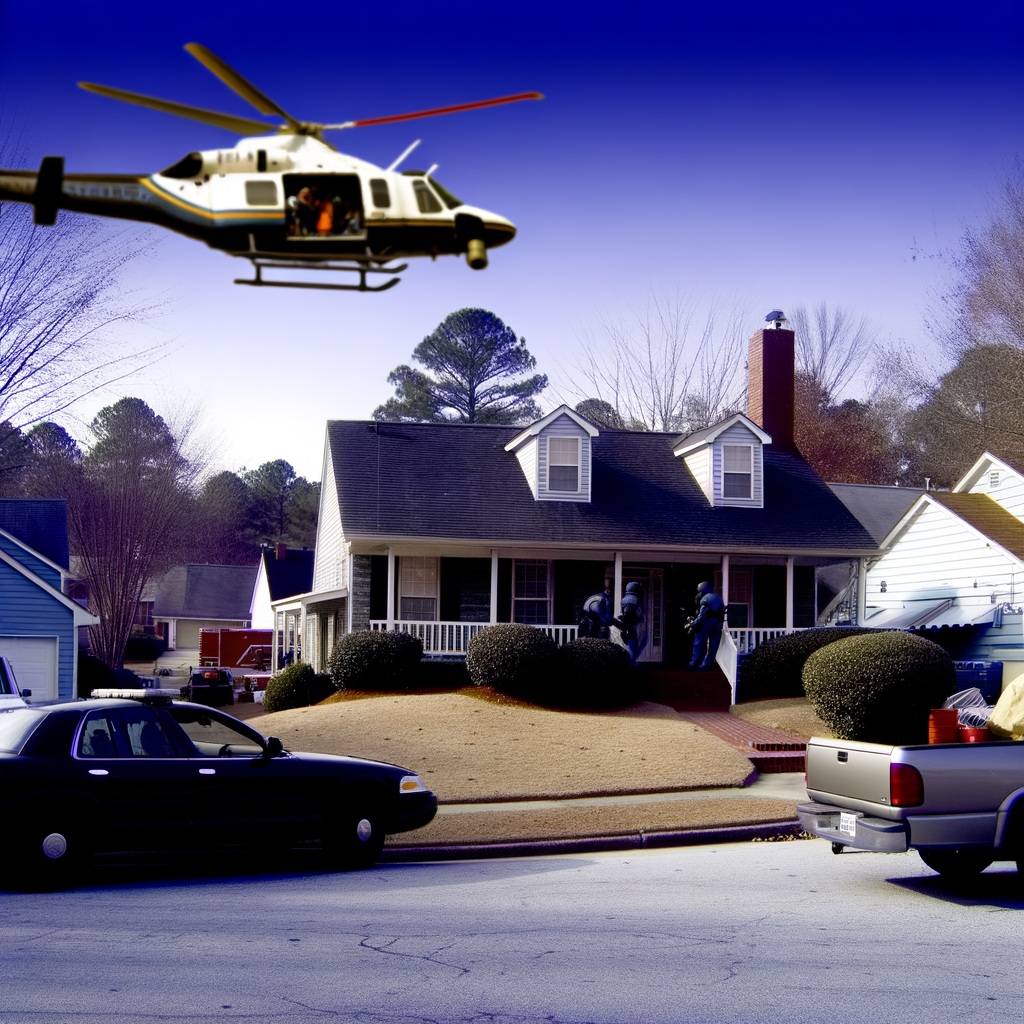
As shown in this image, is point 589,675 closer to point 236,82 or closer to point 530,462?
point 530,462

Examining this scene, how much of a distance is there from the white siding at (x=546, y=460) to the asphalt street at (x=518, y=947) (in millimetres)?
16384

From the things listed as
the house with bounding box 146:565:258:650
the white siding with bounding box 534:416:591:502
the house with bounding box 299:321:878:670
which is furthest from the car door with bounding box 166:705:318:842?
the house with bounding box 146:565:258:650

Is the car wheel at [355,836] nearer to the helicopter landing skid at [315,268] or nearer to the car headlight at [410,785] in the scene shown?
the car headlight at [410,785]

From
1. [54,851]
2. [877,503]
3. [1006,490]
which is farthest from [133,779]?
[877,503]

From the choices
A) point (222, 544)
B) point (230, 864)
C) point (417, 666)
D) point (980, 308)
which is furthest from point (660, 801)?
point (222, 544)

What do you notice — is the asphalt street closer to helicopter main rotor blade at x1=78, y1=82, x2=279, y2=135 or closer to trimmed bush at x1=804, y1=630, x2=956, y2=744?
helicopter main rotor blade at x1=78, y1=82, x2=279, y2=135

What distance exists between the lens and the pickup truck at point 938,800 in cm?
907

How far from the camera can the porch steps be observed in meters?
17.5

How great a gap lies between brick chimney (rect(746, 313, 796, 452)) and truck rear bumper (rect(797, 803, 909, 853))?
21.0 metres

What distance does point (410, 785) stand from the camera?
11.3 meters

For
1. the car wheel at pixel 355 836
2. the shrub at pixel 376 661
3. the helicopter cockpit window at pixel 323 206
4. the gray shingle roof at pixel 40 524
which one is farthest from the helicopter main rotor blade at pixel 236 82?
the gray shingle roof at pixel 40 524

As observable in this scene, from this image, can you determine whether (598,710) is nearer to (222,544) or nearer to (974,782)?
(974,782)

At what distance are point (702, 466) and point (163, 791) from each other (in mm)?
20052

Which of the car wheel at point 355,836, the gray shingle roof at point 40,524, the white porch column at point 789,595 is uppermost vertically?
the gray shingle roof at point 40,524
